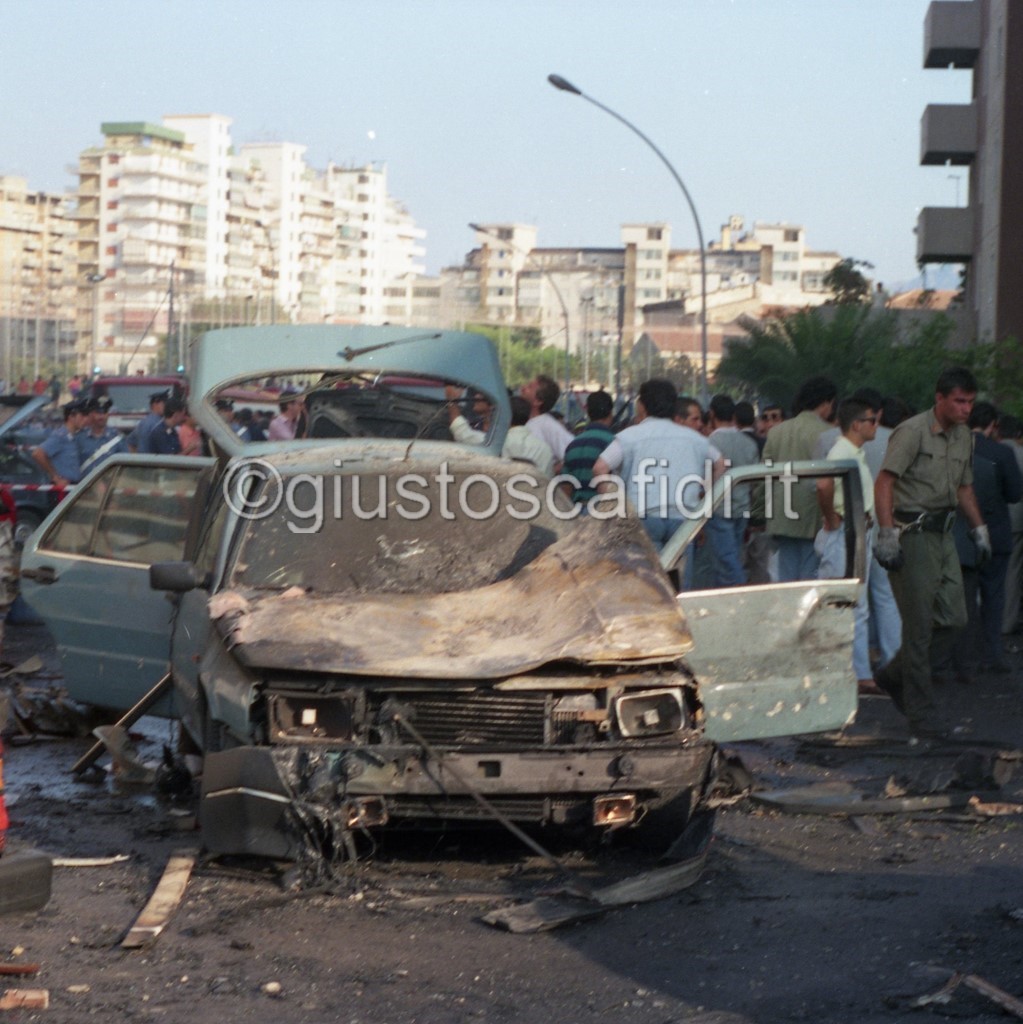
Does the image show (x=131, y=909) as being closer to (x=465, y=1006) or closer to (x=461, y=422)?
(x=465, y=1006)

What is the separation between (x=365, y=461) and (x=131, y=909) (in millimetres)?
2550

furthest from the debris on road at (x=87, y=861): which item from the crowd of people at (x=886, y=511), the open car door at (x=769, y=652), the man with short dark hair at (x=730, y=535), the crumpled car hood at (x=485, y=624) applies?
the man with short dark hair at (x=730, y=535)

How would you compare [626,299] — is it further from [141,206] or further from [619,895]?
[619,895]

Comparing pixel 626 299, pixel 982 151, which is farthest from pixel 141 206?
pixel 982 151

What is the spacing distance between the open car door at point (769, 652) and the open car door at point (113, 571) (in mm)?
2664

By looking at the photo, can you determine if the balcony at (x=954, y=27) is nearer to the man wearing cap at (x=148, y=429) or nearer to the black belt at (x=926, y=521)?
the man wearing cap at (x=148, y=429)

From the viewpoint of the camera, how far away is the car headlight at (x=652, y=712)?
249 inches

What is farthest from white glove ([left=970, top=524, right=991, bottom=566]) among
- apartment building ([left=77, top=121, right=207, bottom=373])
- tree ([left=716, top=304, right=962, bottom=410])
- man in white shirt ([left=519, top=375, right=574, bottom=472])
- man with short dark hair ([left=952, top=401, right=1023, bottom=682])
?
apartment building ([left=77, top=121, right=207, bottom=373])

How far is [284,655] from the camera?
19.9 feet

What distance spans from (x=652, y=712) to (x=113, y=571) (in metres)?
3.47

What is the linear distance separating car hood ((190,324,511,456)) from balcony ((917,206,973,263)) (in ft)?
148

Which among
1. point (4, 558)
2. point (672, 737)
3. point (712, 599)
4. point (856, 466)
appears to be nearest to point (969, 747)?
point (856, 466)

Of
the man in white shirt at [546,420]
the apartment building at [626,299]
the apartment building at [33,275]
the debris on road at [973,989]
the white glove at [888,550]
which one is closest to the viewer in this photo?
the debris on road at [973,989]

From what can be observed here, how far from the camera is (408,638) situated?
20.7 feet
